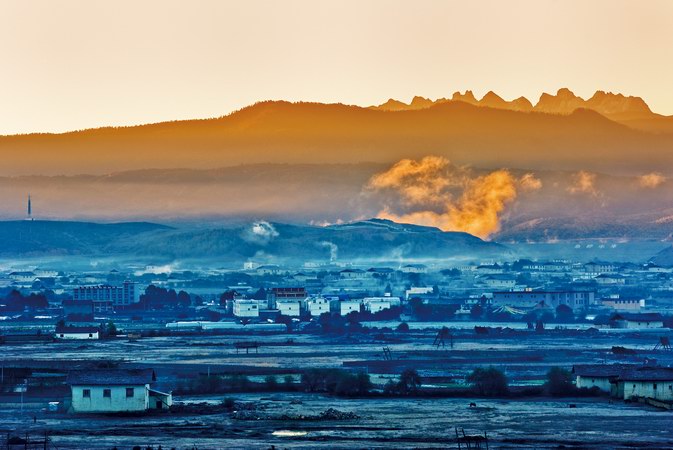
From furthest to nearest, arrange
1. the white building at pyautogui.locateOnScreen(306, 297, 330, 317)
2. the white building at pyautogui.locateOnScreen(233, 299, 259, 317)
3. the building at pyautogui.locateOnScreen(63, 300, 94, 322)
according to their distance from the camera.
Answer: the white building at pyautogui.locateOnScreen(306, 297, 330, 317), the white building at pyautogui.locateOnScreen(233, 299, 259, 317), the building at pyautogui.locateOnScreen(63, 300, 94, 322)

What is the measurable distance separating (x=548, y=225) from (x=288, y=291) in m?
77.7

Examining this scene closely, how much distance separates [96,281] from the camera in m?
124

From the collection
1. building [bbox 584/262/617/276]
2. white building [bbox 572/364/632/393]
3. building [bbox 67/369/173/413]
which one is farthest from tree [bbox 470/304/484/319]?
building [bbox 67/369/173/413]

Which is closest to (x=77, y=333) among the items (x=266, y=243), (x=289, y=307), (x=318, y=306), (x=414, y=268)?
(x=289, y=307)

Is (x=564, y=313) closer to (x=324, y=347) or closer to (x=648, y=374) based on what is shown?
(x=324, y=347)

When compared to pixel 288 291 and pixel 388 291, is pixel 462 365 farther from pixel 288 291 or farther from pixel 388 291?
pixel 388 291

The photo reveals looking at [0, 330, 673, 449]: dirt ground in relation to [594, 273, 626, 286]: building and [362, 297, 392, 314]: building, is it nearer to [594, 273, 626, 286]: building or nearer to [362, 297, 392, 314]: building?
[362, 297, 392, 314]: building

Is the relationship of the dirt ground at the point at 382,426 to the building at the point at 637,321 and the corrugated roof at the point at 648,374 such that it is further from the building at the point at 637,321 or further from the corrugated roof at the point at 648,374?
the building at the point at 637,321

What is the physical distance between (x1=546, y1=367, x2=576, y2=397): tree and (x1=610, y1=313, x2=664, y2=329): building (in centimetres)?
3179

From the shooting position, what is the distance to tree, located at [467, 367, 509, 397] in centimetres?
4653

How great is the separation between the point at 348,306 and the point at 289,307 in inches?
109

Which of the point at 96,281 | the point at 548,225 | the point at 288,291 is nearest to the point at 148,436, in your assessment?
the point at 288,291

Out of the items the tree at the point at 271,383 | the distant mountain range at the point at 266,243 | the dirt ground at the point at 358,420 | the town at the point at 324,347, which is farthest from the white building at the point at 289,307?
the distant mountain range at the point at 266,243

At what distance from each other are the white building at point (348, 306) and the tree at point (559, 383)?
147 ft
